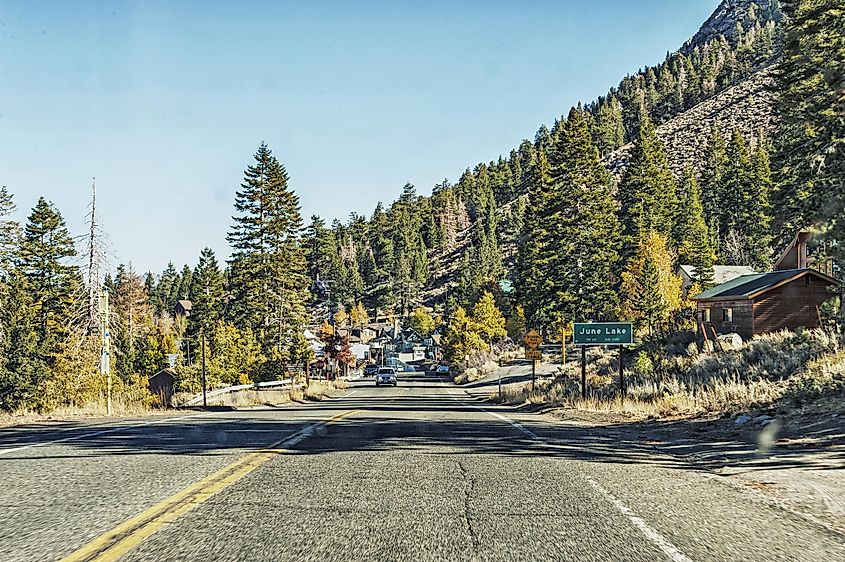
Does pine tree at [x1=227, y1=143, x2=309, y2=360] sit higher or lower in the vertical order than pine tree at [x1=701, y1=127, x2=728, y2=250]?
lower

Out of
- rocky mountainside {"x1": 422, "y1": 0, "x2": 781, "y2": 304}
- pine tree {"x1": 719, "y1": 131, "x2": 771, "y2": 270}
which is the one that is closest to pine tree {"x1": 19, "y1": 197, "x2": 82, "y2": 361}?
pine tree {"x1": 719, "y1": 131, "x2": 771, "y2": 270}

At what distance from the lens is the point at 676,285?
7881 centimetres

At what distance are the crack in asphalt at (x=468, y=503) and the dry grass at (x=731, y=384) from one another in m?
11.0

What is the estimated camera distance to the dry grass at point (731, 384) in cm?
1831

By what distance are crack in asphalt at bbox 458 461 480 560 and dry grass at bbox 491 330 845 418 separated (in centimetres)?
1100

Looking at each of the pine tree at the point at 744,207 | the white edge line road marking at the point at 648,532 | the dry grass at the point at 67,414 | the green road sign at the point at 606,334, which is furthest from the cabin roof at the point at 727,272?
the white edge line road marking at the point at 648,532

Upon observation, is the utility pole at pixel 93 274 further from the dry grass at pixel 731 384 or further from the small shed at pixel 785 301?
the small shed at pixel 785 301

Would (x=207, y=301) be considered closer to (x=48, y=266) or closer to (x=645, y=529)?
(x=48, y=266)

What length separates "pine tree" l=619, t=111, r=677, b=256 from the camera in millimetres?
83438

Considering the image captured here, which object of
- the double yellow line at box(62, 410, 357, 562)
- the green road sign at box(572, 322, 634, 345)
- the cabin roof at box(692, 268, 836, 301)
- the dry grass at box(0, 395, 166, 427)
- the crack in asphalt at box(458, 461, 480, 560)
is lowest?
the crack in asphalt at box(458, 461, 480, 560)

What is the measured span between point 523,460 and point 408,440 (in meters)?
3.21

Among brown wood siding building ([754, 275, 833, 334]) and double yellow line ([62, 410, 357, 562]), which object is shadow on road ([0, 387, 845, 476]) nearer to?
double yellow line ([62, 410, 357, 562])

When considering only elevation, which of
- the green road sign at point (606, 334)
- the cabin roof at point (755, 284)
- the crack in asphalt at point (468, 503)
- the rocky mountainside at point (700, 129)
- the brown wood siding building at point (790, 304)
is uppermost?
the rocky mountainside at point (700, 129)

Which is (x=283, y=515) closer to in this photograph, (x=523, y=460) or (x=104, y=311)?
(x=523, y=460)
